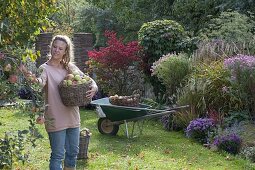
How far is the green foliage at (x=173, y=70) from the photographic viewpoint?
10.7m

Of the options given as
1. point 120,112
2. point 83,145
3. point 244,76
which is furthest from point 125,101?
point 244,76

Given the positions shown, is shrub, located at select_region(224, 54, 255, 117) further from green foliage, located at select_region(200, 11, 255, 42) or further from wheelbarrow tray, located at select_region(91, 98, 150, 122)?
green foliage, located at select_region(200, 11, 255, 42)

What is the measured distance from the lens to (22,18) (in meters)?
3.63

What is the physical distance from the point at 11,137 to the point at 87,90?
219 centimetres

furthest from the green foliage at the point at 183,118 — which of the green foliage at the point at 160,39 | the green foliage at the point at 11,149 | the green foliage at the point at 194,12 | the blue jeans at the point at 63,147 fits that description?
the green foliage at the point at 11,149

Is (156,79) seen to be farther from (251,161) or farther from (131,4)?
(131,4)

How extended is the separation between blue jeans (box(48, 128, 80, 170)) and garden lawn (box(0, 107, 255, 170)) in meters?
0.75

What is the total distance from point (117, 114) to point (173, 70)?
2374 millimetres

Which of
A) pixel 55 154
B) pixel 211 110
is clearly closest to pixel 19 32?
pixel 55 154

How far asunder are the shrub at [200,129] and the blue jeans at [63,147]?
12.7 ft

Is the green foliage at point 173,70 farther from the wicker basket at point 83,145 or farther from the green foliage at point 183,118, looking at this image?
the wicker basket at point 83,145

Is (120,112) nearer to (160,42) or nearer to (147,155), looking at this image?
(147,155)

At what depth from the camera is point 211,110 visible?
9.58 meters

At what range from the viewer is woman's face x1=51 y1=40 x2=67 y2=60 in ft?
17.0
